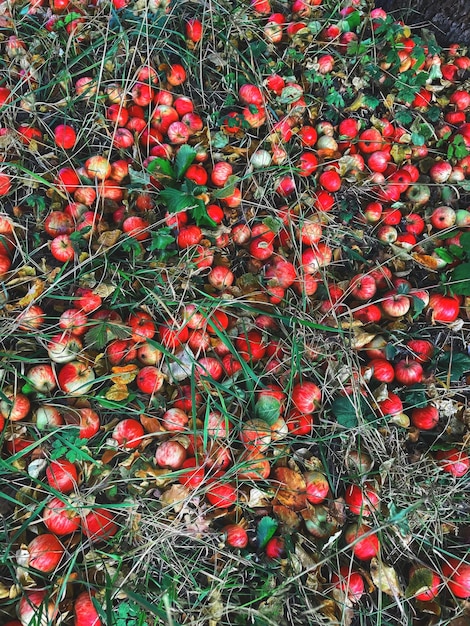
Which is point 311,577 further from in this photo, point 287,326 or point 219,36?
point 219,36

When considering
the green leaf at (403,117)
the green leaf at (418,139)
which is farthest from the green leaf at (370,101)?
the green leaf at (418,139)

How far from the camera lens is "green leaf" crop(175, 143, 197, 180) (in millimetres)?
2258

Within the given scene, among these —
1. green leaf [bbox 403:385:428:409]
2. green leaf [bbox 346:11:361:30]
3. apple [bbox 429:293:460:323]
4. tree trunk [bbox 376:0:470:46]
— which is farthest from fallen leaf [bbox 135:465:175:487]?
tree trunk [bbox 376:0:470:46]

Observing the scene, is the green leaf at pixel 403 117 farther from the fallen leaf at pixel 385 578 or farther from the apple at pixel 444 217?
the fallen leaf at pixel 385 578

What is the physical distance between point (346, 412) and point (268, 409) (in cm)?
36

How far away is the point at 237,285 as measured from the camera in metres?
2.20

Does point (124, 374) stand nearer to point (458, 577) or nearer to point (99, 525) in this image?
point (99, 525)

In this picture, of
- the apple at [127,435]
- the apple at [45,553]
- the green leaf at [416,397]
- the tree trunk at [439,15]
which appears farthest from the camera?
the tree trunk at [439,15]

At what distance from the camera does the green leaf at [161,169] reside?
223 centimetres

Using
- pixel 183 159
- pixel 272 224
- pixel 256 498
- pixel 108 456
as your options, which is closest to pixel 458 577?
pixel 256 498

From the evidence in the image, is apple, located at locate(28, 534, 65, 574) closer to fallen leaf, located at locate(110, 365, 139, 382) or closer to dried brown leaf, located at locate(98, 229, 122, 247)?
fallen leaf, located at locate(110, 365, 139, 382)

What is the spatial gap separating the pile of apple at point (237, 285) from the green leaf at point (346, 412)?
2 centimetres

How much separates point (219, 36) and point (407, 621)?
122 inches

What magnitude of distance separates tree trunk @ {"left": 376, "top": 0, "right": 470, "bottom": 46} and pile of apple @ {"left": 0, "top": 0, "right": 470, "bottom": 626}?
39 cm
